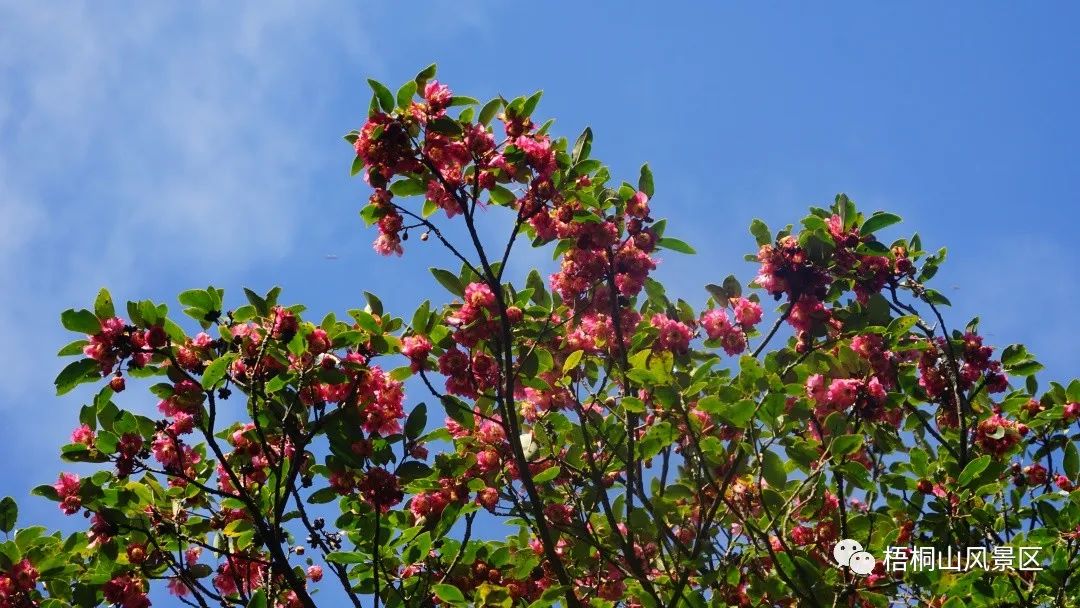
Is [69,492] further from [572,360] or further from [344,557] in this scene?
[572,360]

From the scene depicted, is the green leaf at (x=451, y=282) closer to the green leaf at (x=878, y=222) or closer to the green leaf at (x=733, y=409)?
the green leaf at (x=733, y=409)

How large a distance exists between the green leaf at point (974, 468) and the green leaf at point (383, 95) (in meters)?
3.31

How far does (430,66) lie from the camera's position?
4.51 meters

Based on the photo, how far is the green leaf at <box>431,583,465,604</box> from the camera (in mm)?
4336

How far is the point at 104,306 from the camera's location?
13.5 feet

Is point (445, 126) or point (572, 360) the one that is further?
point (572, 360)

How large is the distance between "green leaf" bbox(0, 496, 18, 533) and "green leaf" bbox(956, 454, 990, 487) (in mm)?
5044

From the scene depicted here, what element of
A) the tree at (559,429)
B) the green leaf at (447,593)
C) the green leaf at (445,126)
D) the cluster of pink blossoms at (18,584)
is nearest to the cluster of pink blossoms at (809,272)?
the tree at (559,429)

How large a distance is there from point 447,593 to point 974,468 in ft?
8.65

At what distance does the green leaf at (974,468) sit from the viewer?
427 centimetres

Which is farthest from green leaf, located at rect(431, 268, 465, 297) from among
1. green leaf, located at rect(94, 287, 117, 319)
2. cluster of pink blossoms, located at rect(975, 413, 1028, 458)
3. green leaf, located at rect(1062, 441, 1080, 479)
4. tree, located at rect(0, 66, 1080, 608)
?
green leaf, located at rect(1062, 441, 1080, 479)

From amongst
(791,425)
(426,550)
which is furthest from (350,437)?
(791,425)

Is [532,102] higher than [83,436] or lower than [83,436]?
higher

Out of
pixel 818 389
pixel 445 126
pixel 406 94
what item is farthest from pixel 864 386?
pixel 406 94
